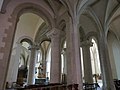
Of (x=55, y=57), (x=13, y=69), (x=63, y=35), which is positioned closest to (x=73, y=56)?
(x=55, y=57)

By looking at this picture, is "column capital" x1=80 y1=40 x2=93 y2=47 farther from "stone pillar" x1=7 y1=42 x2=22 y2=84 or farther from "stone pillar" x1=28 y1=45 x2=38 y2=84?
"stone pillar" x1=7 y1=42 x2=22 y2=84

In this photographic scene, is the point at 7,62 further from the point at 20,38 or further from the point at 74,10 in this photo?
the point at 20,38

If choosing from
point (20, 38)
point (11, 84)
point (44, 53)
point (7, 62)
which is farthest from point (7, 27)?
point (44, 53)

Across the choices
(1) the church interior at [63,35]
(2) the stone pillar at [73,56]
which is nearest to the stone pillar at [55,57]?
(1) the church interior at [63,35]

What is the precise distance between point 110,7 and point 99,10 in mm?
770

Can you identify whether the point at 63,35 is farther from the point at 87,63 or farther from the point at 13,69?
the point at 13,69

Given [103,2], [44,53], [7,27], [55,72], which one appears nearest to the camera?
[7,27]

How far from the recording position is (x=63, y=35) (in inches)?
307

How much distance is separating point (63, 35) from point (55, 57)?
222 cm

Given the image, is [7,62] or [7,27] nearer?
[7,62]

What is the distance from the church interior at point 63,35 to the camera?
14.9ft

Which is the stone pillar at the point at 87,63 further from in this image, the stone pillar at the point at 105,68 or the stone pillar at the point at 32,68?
the stone pillar at the point at 32,68

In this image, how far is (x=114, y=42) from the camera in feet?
37.6

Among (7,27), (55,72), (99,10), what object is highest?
(99,10)
